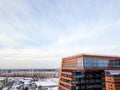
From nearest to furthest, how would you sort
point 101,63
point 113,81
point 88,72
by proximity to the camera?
point 113,81 < point 88,72 < point 101,63

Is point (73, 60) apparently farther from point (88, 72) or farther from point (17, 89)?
point (17, 89)

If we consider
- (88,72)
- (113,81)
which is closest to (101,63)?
(88,72)

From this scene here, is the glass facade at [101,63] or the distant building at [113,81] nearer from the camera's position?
the distant building at [113,81]

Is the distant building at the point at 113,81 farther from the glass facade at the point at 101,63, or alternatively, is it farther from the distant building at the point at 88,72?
the glass facade at the point at 101,63

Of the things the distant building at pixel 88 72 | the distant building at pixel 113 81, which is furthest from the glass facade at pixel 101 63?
the distant building at pixel 113 81

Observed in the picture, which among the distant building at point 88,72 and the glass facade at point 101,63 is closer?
the distant building at point 88,72

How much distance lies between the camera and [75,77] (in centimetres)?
9688

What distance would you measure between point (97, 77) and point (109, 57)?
2089 centimetres

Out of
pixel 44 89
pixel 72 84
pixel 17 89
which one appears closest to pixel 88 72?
pixel 72 84

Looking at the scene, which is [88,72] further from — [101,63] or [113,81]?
[113,81]

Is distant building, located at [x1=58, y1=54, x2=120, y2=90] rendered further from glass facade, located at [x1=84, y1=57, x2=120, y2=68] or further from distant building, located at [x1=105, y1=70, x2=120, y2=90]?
distant building, located at [x1=105, y1=70, x2=120, y2=90]

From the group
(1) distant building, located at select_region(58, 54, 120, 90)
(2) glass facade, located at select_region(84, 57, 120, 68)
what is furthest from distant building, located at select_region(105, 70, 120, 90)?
(2) glass facade, located at select_region(84, 57, 120, 68)

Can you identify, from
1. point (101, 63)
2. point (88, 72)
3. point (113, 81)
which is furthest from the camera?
point (101, 63)

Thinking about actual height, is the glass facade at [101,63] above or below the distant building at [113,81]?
above
